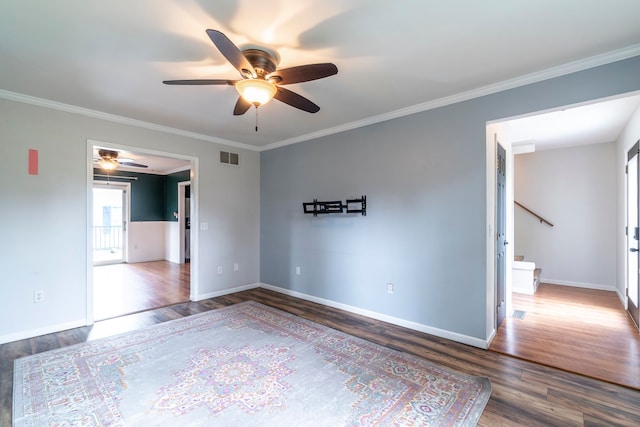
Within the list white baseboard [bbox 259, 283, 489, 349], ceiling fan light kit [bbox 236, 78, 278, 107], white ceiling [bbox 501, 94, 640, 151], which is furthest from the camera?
white ceiling [bbox 501, 94, 640, 151]

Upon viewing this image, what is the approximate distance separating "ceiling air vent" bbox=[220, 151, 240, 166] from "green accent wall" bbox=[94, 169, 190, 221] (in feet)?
10.9

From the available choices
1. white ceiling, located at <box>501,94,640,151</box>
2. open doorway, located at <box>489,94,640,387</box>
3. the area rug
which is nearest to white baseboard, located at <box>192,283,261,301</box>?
the area rug

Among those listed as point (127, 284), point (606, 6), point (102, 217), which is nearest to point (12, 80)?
point (127, 284)

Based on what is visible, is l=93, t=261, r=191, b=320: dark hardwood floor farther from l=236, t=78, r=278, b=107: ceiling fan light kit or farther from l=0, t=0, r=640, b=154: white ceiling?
l=236, t=78, r=278, b=107: ceiling fan light kit

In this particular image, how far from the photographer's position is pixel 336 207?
159 inches

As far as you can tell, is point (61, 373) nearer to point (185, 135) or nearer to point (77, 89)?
point (77, 89)

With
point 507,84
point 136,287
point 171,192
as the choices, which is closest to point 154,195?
point 171,192

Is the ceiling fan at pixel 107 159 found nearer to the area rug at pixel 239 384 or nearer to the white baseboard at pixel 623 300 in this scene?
the area rug at pixel 239 384

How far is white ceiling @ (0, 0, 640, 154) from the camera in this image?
1.77m

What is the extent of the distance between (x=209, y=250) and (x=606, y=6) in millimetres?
4859

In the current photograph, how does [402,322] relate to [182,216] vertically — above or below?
below

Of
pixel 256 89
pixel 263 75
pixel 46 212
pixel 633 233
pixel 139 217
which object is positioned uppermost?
pixel 263 75

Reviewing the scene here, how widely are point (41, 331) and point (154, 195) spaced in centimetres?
574

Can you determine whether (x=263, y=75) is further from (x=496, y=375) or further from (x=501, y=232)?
(x=501, y=232)
